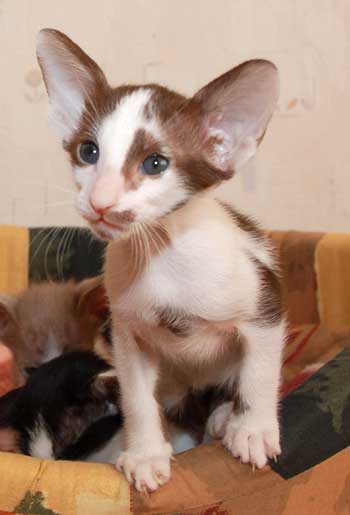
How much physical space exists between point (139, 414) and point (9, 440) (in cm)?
29

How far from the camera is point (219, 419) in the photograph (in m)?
1.07

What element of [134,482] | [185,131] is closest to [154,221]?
[185,131]

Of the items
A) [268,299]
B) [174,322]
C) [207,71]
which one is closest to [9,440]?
[174,322]

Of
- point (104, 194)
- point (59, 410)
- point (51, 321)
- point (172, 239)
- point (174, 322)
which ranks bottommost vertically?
point (51, 321)

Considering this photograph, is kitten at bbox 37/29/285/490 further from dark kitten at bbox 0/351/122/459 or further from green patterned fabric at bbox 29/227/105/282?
green patterned fabric at bbox 29/227/105/282

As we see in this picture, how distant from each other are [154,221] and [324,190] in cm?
133

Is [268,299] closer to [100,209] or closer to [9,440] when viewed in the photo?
[100,209]

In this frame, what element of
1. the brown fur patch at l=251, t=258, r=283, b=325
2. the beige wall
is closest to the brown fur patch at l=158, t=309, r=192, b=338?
the brown fur patch at l=251, t=258, r=283, b=325

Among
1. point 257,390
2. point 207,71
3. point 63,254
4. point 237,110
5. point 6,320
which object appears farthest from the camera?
point 207,71

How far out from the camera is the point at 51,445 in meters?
1.10

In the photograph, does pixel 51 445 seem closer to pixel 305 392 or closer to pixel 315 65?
pixel 305 392

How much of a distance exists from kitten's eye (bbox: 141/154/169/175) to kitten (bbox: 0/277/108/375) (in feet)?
2.54

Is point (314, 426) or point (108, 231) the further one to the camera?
point (314, 426)

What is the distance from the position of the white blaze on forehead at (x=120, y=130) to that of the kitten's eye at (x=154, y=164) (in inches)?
1.1
